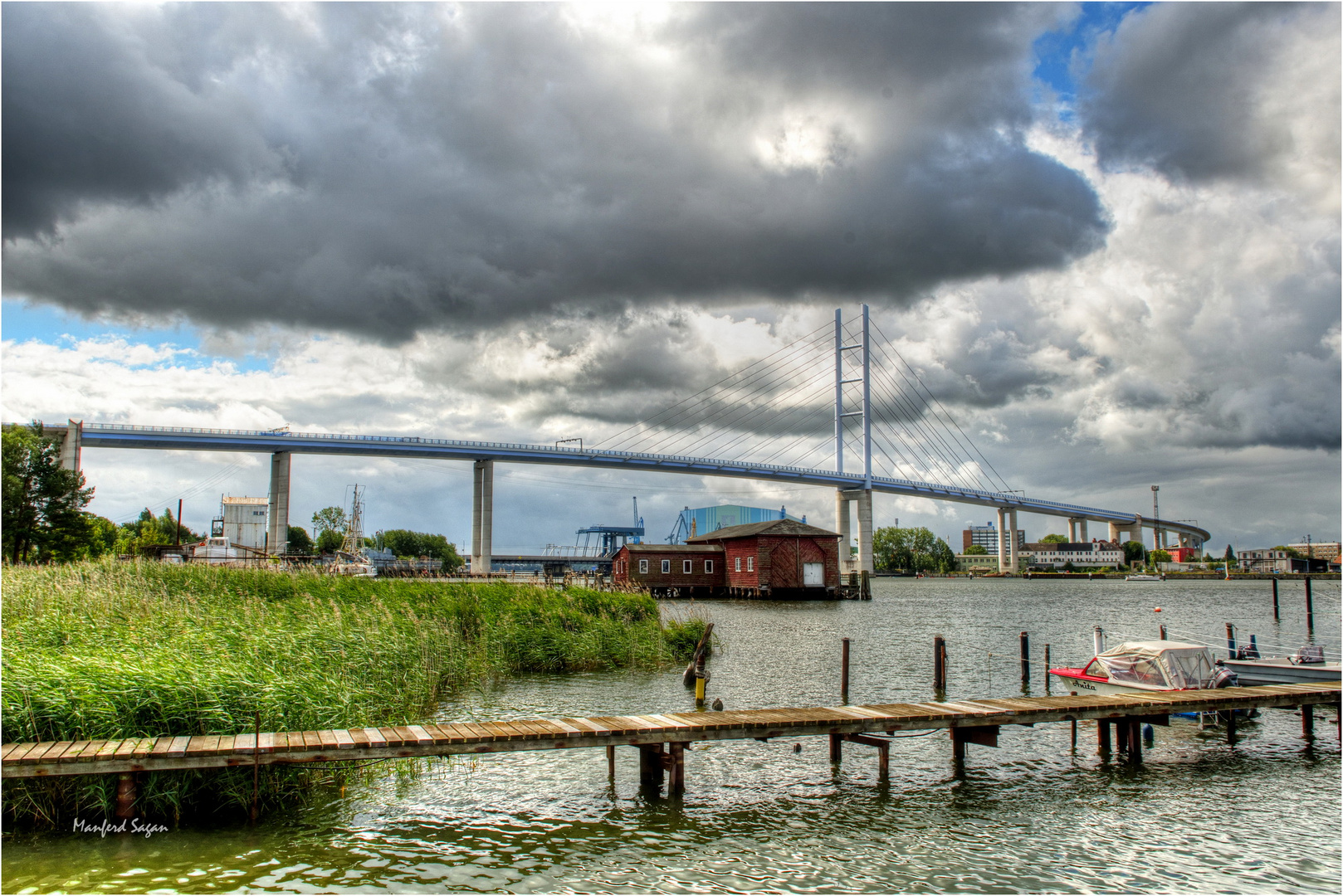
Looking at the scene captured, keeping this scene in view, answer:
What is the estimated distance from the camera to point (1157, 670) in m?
17.5

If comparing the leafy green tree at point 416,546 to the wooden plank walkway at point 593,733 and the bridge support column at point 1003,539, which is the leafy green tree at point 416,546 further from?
the wooden plank walkway at point 593,733

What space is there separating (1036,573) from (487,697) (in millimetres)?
173388

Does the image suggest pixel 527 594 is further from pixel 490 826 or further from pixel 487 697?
pixel 490 826

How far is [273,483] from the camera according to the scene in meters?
90.2

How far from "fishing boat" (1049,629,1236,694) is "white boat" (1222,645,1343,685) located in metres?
2.49

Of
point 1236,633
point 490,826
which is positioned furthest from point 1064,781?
point 1236,633

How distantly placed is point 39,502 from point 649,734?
46831 millimetres

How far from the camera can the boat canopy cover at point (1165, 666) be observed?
17312 millimetres

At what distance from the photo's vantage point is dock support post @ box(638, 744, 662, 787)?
494 inches

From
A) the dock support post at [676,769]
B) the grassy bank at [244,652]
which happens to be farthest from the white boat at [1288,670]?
the dock support post at [676,769]

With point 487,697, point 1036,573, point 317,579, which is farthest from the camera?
point 1036,573

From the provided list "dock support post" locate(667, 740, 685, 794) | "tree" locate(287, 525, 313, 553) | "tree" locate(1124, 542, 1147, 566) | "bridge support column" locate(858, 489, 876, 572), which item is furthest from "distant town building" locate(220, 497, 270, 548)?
"tree" locate(1124, 542, 1147, 566)

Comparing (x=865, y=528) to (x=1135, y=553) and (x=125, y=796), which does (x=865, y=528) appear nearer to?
(x=125, y=796)

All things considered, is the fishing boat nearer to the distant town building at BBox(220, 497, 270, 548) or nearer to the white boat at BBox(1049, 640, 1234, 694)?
the white boat at BBox(1049, 640, 1234, 694)
